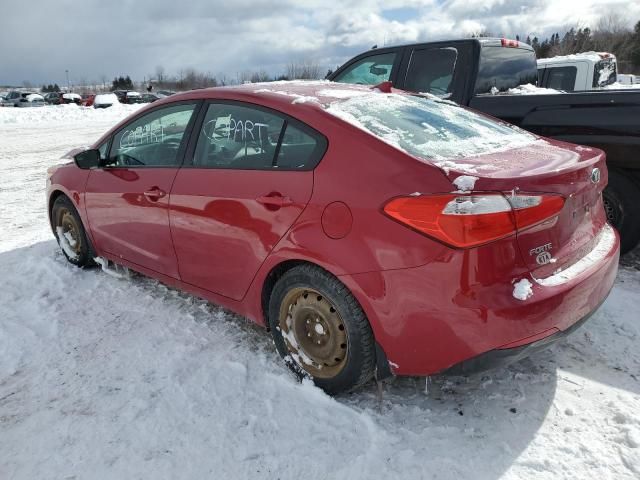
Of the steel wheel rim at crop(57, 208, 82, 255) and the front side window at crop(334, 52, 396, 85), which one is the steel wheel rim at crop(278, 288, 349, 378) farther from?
the front side window at crop(334, 52, 396, 85)

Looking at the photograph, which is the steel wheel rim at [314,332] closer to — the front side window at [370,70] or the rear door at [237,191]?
the rear door at [237,191]

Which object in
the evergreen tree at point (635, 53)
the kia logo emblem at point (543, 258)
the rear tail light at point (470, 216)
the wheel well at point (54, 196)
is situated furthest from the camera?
the evergreen tree at point (635, 53)

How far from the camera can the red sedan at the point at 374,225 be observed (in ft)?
7.14

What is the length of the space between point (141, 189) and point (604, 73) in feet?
27.7

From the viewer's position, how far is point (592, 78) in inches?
326

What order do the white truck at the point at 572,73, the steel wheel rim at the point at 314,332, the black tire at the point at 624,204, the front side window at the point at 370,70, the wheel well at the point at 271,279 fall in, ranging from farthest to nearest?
1. the white truck at the point at 572,73
2. the front side window at the point at 370,70
3. the black tire at the point at 624,204
4. the wheel well at the point at 271,279
5. the steel wheel rim at the point at 314,332

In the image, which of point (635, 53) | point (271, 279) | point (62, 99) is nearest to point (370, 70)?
point (271, 279)

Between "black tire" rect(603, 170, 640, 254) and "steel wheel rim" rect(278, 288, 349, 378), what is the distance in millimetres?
2933

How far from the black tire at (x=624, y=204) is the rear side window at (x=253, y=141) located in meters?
2.90

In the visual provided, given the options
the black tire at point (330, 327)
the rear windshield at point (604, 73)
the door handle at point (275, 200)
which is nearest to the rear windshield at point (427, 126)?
the door handle at point (275, 200)

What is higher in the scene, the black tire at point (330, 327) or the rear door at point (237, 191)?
the rear door at point (237, 191)

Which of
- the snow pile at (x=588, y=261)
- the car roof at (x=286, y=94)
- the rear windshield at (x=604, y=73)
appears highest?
the rear windshield at (x=604, y=73)

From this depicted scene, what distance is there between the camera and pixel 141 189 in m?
3.61

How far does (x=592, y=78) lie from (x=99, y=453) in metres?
8.81
